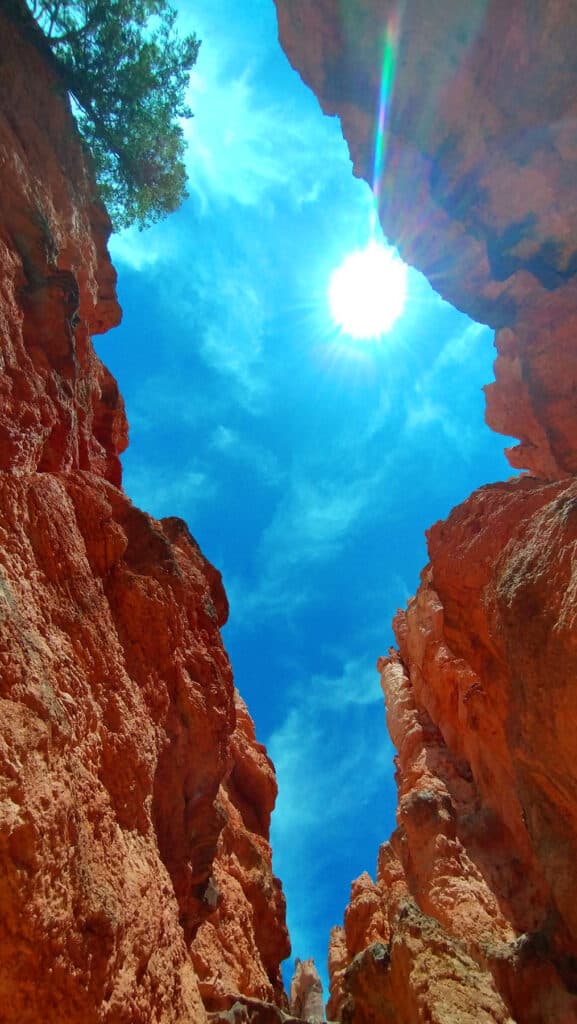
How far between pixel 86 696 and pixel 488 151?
25782mm

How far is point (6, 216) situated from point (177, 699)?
8.24 metres

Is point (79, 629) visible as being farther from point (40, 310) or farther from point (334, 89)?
point (334, 89)

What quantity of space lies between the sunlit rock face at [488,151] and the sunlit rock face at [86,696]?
1593 centimetres

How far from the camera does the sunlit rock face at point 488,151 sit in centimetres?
2169

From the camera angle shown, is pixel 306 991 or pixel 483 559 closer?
pixel 483 559

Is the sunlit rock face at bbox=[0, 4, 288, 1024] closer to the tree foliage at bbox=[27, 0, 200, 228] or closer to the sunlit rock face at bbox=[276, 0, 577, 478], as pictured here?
the tree foliage at bbox=[27, 0, 200, 228]

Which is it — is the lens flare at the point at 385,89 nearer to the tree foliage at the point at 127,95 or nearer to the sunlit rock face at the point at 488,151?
the sunlit rock face at the point at 488,151

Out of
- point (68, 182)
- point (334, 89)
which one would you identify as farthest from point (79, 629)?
point (334, 89)

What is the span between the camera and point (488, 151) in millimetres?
24234

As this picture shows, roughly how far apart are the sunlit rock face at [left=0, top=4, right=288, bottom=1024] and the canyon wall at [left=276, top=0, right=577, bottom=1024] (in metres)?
3.86

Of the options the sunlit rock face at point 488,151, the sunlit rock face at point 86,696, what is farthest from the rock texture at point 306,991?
the sunlit rock face at point 488,151

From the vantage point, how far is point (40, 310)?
9727 mm

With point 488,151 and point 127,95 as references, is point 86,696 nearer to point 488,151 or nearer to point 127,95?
point 127,95

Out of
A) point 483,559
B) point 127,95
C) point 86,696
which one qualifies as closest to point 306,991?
point 483,559
